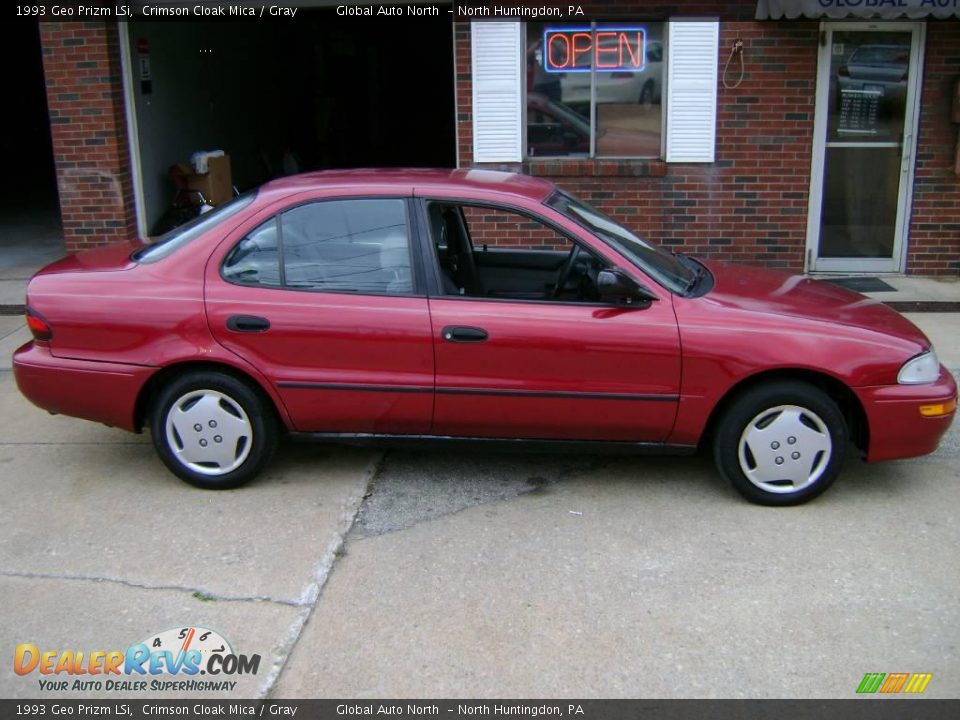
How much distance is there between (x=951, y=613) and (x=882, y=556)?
496 mm

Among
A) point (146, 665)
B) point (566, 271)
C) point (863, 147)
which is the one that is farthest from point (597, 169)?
point (146, 665)

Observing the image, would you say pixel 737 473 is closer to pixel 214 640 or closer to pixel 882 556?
pixel 882 556

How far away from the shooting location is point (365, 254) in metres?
4.94

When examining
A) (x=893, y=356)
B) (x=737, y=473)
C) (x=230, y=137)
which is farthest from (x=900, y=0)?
(x=230, y=137)

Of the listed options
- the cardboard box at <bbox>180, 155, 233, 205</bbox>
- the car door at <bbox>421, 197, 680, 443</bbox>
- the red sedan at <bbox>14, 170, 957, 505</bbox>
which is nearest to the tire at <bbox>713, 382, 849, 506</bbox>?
the red sedan at <bbox>14, 170, 957, 505</bbox>

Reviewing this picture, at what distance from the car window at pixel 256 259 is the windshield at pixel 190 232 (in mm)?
180

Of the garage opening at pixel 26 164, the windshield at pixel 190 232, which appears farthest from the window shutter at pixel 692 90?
the garage opening at pixel 26 164

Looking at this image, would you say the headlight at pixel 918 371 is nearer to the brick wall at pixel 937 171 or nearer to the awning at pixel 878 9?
the awning at pixel 878 9

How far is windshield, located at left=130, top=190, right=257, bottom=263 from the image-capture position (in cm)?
502

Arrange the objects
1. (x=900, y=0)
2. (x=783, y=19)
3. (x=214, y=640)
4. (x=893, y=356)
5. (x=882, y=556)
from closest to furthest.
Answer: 1. (x=214, y=640)
2. (x=882, y=556)
3. (x=893, y=356)
4. (x=900, y=0)
5. (x=783, y=19)

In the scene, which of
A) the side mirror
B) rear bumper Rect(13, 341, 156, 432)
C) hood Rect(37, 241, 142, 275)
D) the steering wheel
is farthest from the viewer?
the steering wheel

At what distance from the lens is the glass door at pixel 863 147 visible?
904cm

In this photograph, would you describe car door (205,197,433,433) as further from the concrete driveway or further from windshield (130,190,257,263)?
the concrete driveway

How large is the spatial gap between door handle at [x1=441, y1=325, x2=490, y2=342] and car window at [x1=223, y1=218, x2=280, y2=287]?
92 cm
